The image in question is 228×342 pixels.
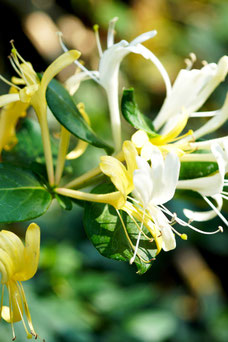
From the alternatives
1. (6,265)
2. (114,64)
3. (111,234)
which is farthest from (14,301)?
(114,64)

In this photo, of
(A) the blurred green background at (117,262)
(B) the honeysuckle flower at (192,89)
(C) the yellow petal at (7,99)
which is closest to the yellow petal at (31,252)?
(C) the yellow petal at (7,99)

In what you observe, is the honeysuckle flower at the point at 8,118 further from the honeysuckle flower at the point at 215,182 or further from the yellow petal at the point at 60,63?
the honeysuckle flower at the point at 215,182

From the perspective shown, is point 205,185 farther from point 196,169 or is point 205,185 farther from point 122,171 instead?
point 122,171

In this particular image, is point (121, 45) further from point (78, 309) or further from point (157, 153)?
point (78, 309)

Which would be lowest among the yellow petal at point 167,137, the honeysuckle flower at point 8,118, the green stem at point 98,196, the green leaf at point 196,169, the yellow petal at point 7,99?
the green leaf at point 196,169

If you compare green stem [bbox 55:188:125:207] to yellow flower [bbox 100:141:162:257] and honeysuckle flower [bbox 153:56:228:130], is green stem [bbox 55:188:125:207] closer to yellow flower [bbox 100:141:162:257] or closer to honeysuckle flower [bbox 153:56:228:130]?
yellow flower [bbox 100:141:162:257]

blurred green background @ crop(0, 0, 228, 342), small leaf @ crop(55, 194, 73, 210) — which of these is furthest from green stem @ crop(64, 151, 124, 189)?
blurred green background @ crop(0, 0, 228, 342)
